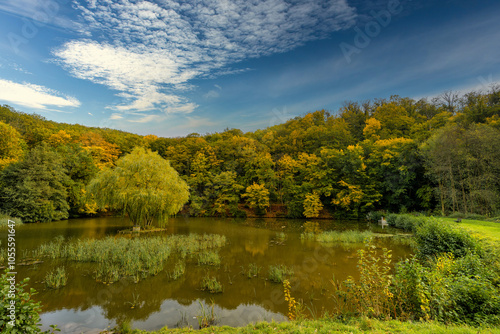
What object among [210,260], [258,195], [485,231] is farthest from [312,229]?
[210,260]

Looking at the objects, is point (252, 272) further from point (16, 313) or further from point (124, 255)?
point (16, 313)

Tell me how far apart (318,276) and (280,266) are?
66.7 inches

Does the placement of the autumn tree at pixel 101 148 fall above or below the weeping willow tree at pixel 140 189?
above

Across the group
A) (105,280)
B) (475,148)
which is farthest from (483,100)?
(105,280)

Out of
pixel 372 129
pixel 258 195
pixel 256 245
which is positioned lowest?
pixel 256 245

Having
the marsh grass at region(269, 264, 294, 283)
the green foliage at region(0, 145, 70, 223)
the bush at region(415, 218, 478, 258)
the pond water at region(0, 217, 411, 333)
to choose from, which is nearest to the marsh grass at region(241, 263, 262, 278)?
the pond water at region(0, 217, 411, 333)

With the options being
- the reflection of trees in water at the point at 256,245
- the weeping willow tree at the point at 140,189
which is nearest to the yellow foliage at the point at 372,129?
the reflection of trees in water at the point at 256,245

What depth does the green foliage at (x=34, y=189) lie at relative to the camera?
27828mm

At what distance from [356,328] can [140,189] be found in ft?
60.4

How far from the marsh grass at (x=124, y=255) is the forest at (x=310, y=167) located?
9.46 meters

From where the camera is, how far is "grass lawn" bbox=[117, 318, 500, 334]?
4258 mm

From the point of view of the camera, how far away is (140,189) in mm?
19484

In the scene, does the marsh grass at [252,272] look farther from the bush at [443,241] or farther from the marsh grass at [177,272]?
the bush at [443,241]

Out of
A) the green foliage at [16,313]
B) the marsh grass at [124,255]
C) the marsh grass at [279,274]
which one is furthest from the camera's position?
the marsh grass at [124,255]
